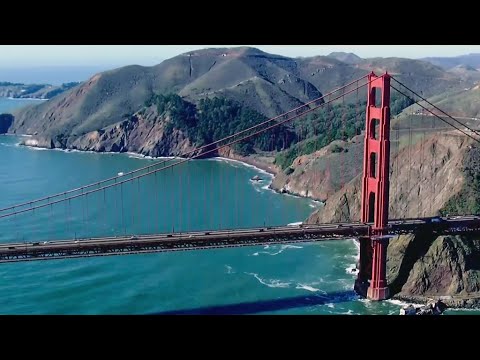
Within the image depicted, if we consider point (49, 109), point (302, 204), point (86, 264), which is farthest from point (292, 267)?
point (49, 109)

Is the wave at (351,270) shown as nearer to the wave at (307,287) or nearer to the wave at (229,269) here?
the wave at (307,287)

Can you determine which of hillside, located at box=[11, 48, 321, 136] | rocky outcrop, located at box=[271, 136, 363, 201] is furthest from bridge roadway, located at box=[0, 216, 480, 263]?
hillside, located at box=[11, 48, 321, 136]

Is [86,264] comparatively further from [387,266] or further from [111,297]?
[387,266]

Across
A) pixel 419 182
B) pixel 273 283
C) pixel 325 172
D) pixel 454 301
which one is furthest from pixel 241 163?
pixel 454 301

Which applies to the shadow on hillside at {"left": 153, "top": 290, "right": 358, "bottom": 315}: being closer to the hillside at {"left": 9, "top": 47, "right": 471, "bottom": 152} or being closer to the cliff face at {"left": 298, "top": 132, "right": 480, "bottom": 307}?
the cliff face at {"left": 298, "top": 132, "right": 480, "bottom": 307}

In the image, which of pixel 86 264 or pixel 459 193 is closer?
pixel 86 264
